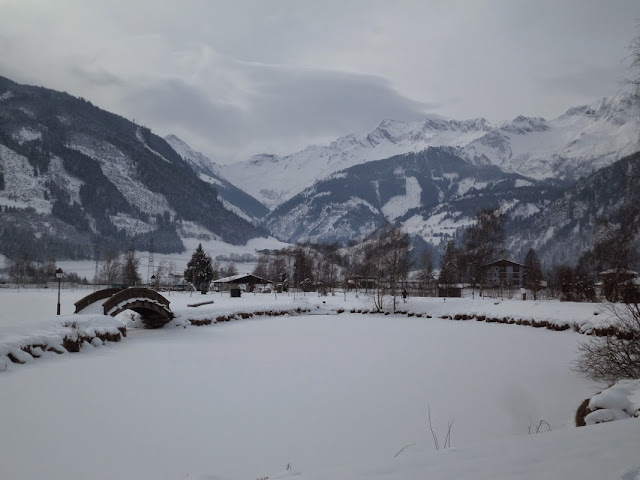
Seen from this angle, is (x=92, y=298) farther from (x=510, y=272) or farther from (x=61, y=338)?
(x=510, y=272)

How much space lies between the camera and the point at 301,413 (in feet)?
40.8

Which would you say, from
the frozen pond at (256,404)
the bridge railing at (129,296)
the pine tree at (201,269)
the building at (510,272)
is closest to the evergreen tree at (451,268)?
the building at (510,272)

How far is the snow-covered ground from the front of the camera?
6035mm

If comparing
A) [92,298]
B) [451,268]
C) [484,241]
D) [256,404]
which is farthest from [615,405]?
[451,268]

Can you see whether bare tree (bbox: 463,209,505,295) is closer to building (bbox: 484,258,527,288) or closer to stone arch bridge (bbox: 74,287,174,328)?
building (bbox: 484,258,527,288)

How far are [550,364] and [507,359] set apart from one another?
72.2 inches

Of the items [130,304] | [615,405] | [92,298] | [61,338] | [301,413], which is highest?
[92,298]

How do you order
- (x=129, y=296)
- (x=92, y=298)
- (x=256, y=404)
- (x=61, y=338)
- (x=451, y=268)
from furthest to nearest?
(x=451, y=268), (x=129, y=296), (x=92, y=298), (x=61, y=338), (x=256, y=404)

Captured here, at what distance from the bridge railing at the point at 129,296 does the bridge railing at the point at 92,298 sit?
0.83m

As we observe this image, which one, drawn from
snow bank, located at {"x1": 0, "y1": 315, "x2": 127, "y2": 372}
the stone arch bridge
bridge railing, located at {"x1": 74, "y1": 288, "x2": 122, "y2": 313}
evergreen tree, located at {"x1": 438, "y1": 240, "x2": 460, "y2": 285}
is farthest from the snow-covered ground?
evergreen tree, located at {"x1": 438, "y1": 240, "x2": 460, "y2": 285}

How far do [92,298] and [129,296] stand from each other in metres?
2.23

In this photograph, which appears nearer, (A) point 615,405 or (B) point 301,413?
(A) point 615,405

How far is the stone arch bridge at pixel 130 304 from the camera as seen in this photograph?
30.3 metres

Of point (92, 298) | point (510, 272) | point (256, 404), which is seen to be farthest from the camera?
point (510, 272)
